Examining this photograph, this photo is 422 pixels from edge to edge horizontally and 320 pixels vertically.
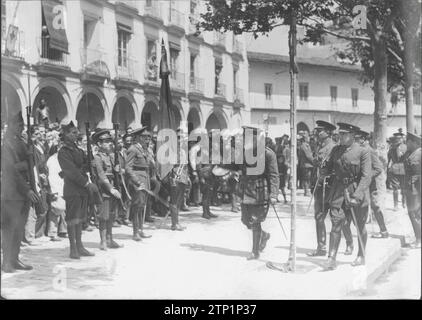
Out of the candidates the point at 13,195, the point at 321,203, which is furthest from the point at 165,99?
the point at 13,195

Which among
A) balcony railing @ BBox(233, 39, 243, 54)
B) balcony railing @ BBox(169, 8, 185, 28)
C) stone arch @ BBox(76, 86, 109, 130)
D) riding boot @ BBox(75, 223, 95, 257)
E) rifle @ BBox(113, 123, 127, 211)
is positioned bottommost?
riding boot @ BBox(75, 223, 95, 257)

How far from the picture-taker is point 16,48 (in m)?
6.48

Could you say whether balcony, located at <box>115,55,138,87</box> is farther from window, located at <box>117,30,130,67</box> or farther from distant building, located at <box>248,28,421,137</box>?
distant building, located at <box>248,28,421,137</box>

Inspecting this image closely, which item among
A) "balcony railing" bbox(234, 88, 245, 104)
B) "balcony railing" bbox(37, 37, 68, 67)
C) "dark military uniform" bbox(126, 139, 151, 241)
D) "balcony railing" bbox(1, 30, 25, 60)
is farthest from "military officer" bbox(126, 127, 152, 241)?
"balcony railing" bbox(1, 30, 25, 60)

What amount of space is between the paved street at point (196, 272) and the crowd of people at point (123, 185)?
273 mm

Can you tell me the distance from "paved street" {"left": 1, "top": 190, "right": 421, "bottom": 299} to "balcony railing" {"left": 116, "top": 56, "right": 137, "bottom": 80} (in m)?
2.47

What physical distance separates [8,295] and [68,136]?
7.79 ft

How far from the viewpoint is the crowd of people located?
634 cm

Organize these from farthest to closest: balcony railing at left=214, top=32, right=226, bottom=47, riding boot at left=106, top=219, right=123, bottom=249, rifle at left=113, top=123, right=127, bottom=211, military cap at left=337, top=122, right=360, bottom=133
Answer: balcony railing at left=214, top=32, right=226, bottom=47, rifle at left=113, top=123, right=127, bottom=211, riding boot at left=106, top=219, right=123, bottom=249, military cap at left=337, top=122, right=360, bottom=133

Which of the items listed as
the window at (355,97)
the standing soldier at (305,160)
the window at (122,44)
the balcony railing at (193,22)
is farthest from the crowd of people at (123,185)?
the standing soldier at (305,160)

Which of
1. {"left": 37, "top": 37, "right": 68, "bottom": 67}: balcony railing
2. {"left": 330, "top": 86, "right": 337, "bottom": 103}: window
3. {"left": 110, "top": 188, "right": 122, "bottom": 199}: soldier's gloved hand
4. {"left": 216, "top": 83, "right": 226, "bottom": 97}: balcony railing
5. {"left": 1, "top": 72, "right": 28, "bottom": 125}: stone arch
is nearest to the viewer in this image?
{"left": 1, "top": 72, "right": 28, "bottom": 125}: stone arch

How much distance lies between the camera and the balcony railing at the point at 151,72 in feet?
26.8

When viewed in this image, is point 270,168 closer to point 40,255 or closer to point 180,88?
point 180,88

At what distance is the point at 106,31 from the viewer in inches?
320
